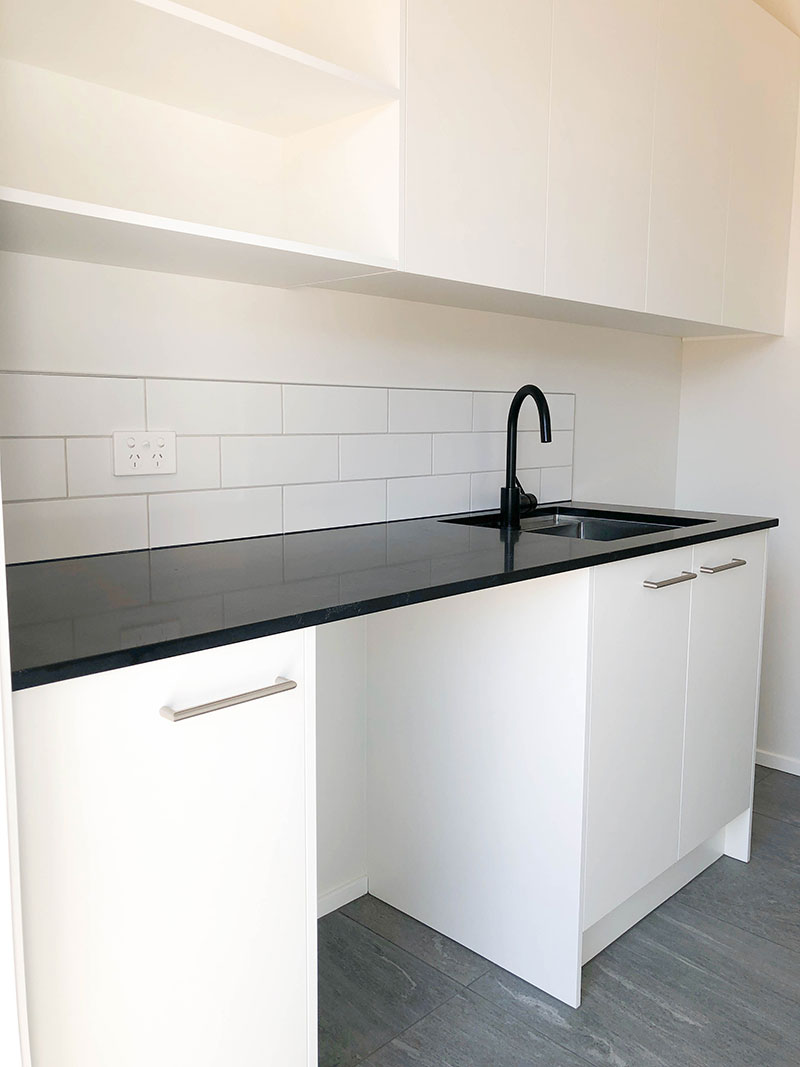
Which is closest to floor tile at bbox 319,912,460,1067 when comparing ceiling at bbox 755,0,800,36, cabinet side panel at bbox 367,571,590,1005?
cabinet side panel at bbox 367,571,590,1005

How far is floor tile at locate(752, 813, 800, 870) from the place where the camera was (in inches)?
97.8

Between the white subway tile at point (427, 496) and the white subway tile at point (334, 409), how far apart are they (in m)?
0.16

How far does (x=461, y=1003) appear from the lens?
185cm

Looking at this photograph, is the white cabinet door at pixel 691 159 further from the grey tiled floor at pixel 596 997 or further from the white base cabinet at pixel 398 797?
the grey tiled floor at pixel 596 997

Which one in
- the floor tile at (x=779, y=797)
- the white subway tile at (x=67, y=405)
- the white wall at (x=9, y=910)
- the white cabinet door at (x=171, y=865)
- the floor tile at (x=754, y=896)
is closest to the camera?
the white wall at (x=9, y=910)

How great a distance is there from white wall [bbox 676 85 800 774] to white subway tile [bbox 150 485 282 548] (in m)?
1.87

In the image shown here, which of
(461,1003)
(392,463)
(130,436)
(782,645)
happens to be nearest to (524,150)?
(392,463)

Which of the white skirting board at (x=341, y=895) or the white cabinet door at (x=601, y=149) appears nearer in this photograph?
the white cabinet door at (x=601, y=149)

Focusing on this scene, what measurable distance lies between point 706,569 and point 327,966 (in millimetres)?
1248

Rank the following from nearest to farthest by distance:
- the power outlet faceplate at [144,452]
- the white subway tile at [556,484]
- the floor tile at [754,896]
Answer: the power outlet faceplate at [144,452] → the floor tile at [754,896] → the white subway tile at [556,484]

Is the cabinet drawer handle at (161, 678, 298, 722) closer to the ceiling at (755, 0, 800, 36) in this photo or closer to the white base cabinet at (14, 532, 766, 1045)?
the white base cabinet at (14, 532, 766, 1045)

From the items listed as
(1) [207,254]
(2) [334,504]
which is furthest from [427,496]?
(1) [207,254]

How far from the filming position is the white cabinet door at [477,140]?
5.28 ft

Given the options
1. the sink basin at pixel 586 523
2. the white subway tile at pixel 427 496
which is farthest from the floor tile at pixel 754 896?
the white subway tile at pixel 427 496
